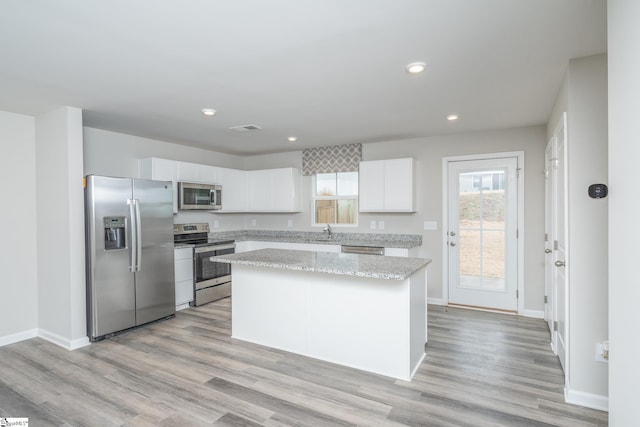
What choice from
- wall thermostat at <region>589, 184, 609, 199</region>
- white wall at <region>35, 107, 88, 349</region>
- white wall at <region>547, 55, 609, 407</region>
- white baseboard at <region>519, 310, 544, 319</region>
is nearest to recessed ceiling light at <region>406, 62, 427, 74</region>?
white wall at <region>547, 55, 609, 407</region>

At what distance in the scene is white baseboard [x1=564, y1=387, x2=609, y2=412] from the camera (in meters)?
2.21

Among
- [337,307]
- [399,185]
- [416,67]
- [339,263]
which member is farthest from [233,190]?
[416,67]

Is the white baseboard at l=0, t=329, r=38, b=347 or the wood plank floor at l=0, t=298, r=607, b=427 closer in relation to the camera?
the wood plank floor at l=0, t=298, r=607, b=427

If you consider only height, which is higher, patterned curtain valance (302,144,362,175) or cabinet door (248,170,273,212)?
patterned curtain valance (302,144,362,175)

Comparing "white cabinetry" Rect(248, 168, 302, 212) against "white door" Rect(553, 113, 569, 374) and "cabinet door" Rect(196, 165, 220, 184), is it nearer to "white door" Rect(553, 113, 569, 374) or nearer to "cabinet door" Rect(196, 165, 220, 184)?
"cabinet door" Rect(196, 165, 220, 184)

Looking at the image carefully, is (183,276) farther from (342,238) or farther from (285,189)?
(342,238)

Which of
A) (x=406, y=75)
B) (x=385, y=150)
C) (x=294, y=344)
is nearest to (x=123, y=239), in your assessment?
(x=294, y=344)

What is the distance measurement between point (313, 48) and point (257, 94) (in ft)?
3.25

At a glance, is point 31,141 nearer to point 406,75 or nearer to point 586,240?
point 406,75

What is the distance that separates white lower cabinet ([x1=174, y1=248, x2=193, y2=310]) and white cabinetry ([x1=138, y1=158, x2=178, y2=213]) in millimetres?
654

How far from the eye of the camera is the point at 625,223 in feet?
4.06

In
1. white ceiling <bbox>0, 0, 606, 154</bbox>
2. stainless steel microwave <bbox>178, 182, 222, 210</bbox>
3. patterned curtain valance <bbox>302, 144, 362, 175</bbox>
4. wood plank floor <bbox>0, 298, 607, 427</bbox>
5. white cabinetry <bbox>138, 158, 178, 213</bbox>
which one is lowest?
wood plank floor <bbox>0, 298, 607, 427</bbox>

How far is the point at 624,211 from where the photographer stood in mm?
1249

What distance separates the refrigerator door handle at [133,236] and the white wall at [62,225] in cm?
43
